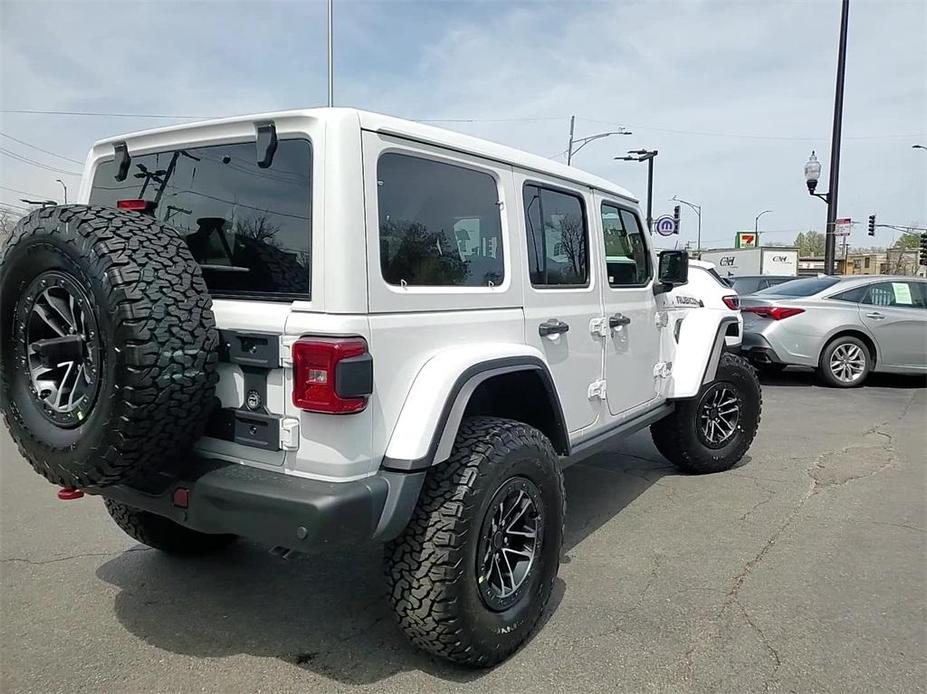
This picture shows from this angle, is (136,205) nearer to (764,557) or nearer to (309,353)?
(309,353)

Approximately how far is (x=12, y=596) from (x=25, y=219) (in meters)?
1.91

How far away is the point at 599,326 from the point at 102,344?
8.10ft

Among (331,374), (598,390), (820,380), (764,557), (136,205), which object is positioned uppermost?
(136,205)

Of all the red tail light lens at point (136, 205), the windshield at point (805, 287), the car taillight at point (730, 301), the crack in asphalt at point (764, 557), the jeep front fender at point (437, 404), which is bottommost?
the crack in asphalt at point (764, 557)

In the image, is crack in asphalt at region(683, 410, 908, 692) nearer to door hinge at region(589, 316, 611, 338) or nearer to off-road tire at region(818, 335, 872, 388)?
door hinge at region(589, 316, 611, 338)

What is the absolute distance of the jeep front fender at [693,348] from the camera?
4781 millimetres

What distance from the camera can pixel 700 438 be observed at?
5.24 metres

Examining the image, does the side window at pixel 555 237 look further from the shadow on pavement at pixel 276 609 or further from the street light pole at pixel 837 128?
the street light pole at pixel 837 128

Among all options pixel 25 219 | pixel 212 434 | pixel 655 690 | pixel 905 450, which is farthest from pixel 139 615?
pixel 905 450

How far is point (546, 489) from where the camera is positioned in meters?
3.01

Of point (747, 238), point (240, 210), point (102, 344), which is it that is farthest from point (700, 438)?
point (747, 238)

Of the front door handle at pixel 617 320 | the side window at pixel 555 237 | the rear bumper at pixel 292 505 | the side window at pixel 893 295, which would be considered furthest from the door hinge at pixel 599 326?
the side window at pixel 893 295

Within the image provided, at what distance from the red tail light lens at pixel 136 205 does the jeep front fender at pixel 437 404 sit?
54.2 inches

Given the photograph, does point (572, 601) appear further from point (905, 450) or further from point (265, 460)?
point (905, 450)
